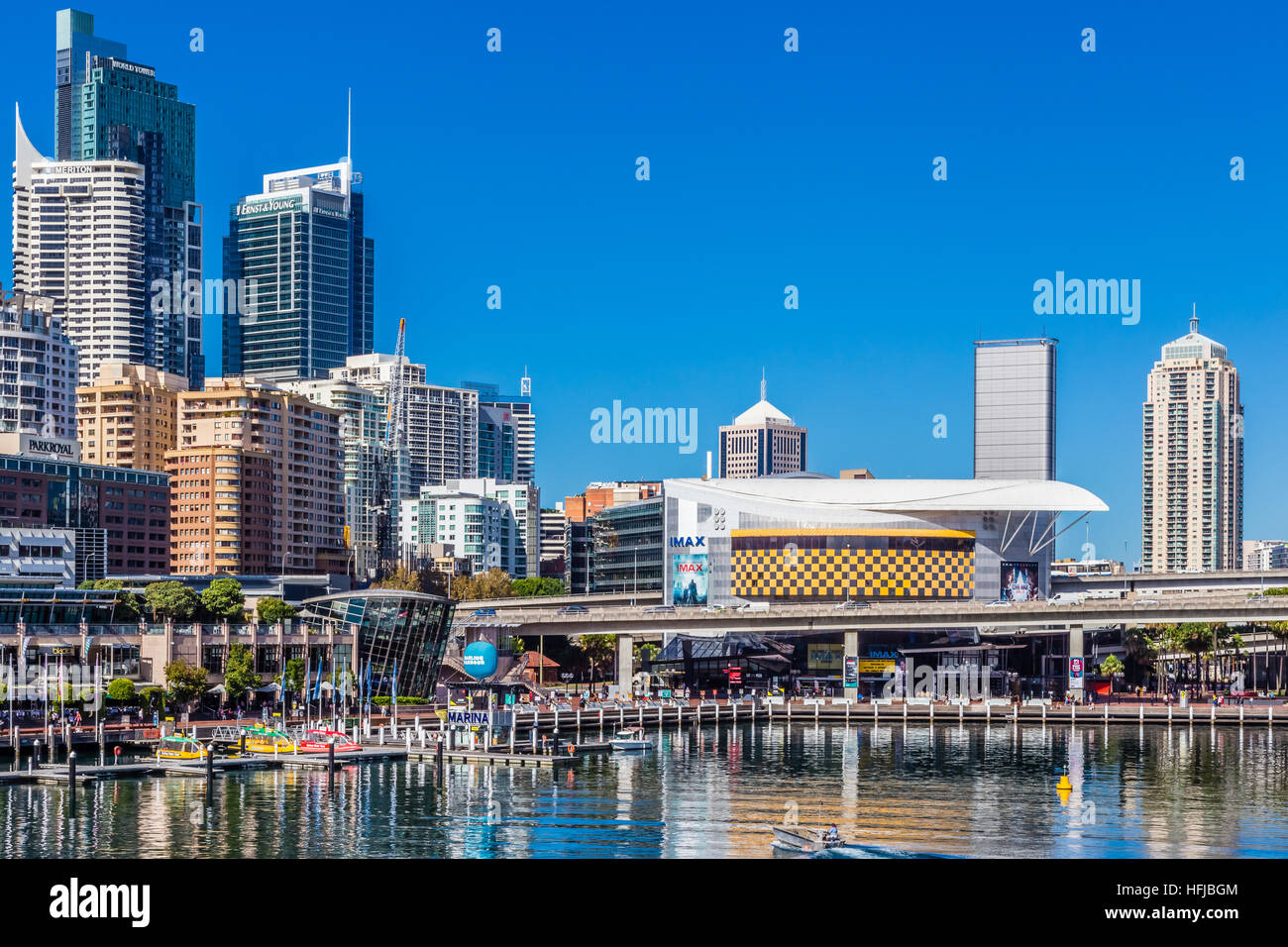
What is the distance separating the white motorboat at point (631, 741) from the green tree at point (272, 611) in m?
50.0

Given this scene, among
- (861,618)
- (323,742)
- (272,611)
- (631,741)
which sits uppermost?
(272,611)

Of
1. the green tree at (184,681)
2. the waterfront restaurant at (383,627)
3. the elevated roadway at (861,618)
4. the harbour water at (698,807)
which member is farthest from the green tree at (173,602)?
the harbour water at (698,807)

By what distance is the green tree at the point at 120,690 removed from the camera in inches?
4737

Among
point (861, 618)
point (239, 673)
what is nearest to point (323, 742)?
point (239, 673)

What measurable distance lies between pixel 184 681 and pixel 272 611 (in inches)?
1314

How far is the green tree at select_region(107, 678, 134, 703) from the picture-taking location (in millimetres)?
120312

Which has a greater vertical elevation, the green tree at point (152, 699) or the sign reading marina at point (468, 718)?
the green tree at point (152, 699)

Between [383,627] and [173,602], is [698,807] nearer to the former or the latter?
[383,627]

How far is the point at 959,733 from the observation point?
13900 centimetres

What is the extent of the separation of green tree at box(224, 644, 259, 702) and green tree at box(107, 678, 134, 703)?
1124 cm

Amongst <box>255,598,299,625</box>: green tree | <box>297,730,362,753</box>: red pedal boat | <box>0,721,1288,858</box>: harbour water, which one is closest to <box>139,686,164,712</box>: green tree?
<box>297,730,362,753</box>: red pedal boat

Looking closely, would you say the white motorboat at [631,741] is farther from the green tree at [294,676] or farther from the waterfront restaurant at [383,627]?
the green tree at [294,676]

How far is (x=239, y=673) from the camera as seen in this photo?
132 m
